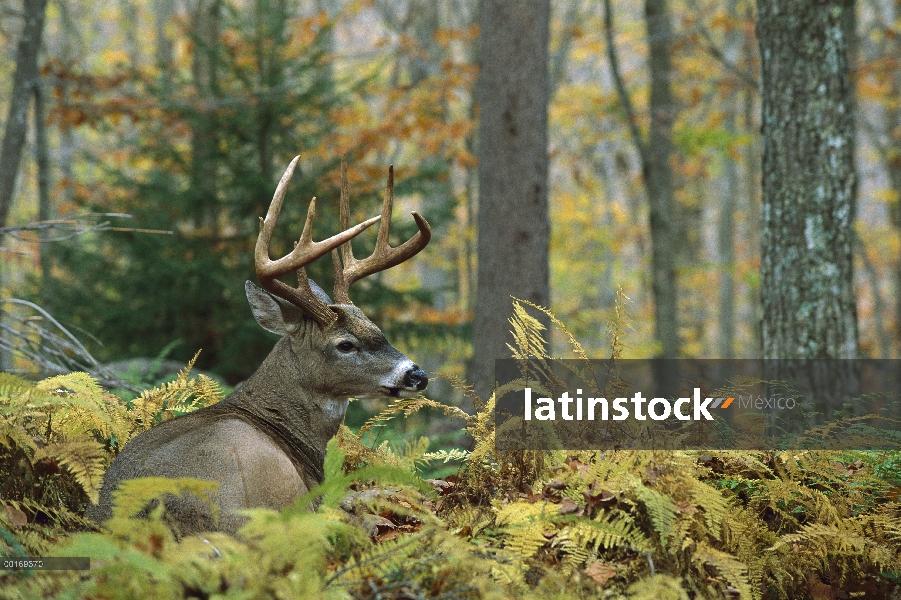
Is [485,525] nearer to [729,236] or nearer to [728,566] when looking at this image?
[728,566]

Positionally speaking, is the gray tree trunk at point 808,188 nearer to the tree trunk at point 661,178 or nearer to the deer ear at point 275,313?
the deer ear at point 275,313

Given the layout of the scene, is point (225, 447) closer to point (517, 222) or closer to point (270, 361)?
point (270, 361)

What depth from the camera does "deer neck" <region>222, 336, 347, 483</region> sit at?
4.18 m

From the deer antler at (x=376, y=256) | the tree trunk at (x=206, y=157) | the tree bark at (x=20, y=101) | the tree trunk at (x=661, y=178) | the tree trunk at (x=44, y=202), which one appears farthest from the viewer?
the tree trunk at (x=661, y=178)

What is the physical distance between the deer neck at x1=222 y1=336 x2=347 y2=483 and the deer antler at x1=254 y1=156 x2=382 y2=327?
0.23 metres

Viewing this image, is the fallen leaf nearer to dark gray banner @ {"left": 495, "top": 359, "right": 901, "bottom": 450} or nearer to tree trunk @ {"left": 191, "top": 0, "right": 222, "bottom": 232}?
dark gray banner @ {"left": 495, "top": 359, "right": 901, "bottom": 450}

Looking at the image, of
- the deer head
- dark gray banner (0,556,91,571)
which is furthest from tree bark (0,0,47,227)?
dark gray banner (0,556,91,571)

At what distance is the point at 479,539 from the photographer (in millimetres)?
3240

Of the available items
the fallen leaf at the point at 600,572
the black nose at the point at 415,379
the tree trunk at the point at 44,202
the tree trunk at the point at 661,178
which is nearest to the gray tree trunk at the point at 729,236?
the tree trunk at the point at 661,178

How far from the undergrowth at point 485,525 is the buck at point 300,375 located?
23 centimetres

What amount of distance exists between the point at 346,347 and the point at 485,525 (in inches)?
57.7

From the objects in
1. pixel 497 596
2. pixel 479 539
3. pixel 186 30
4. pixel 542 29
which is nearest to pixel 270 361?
pixel 479 539

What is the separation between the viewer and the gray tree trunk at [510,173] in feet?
23.5

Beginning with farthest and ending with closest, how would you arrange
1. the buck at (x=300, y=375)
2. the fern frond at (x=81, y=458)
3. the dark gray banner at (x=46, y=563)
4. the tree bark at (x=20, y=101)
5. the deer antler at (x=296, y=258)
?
the tree bark at (x=20, y=101), the deer antler at (x=296, y=258), the buck at (x=300, y=375), the fern frond at (x=81, y=458), the dark gray banner at (x=46, y=563)
